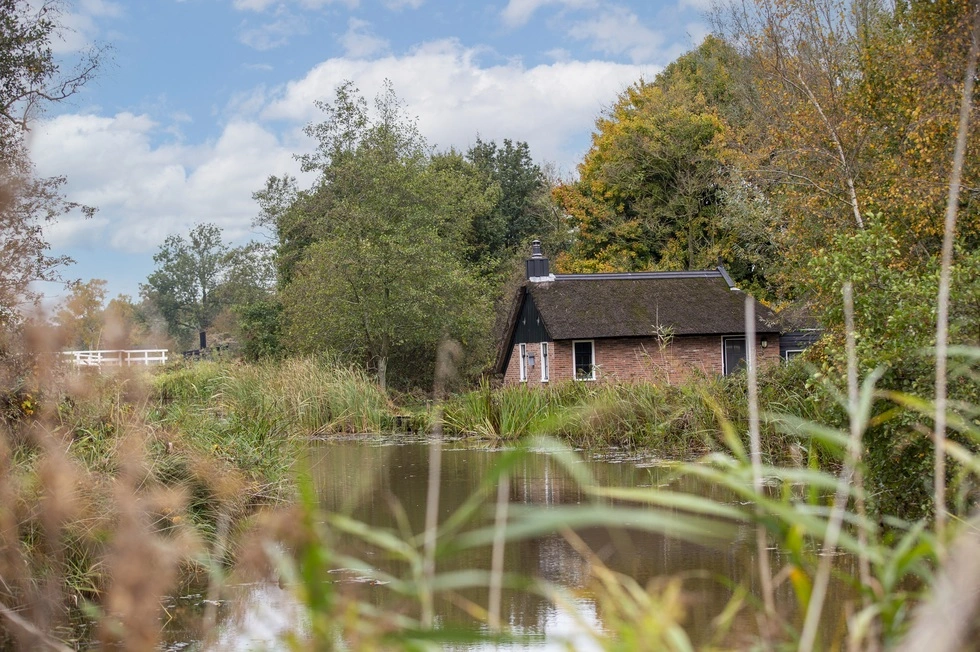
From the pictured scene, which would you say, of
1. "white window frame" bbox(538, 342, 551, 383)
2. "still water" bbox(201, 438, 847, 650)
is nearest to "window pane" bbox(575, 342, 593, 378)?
"white window frame" bbox(538, 342, 551, 383)

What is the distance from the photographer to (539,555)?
8.02m

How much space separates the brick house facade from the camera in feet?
92.4

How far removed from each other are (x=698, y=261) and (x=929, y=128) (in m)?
21.8

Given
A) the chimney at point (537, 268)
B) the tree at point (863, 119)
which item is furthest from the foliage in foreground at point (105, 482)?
the chimney at point (537, 268)

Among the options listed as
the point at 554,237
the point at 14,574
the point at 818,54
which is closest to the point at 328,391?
the point at 818,54

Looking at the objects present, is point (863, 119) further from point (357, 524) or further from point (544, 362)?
point (544, 362)

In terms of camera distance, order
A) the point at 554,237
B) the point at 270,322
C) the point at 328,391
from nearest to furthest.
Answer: the point at 328,391
the point at 270,322
the point at 554,237

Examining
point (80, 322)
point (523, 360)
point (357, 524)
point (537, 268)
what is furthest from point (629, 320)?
point (357, 524)

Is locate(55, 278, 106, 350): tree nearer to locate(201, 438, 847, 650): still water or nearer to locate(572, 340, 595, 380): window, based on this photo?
locate(201, 438, 847, 650): still water

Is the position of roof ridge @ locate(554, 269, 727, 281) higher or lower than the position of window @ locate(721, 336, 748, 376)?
higher

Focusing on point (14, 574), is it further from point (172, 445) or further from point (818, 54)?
point (818, 54)

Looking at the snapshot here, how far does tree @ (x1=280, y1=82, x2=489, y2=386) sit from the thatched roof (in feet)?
9.81

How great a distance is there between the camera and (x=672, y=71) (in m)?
37.1

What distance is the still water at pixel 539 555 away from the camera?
4.44m
